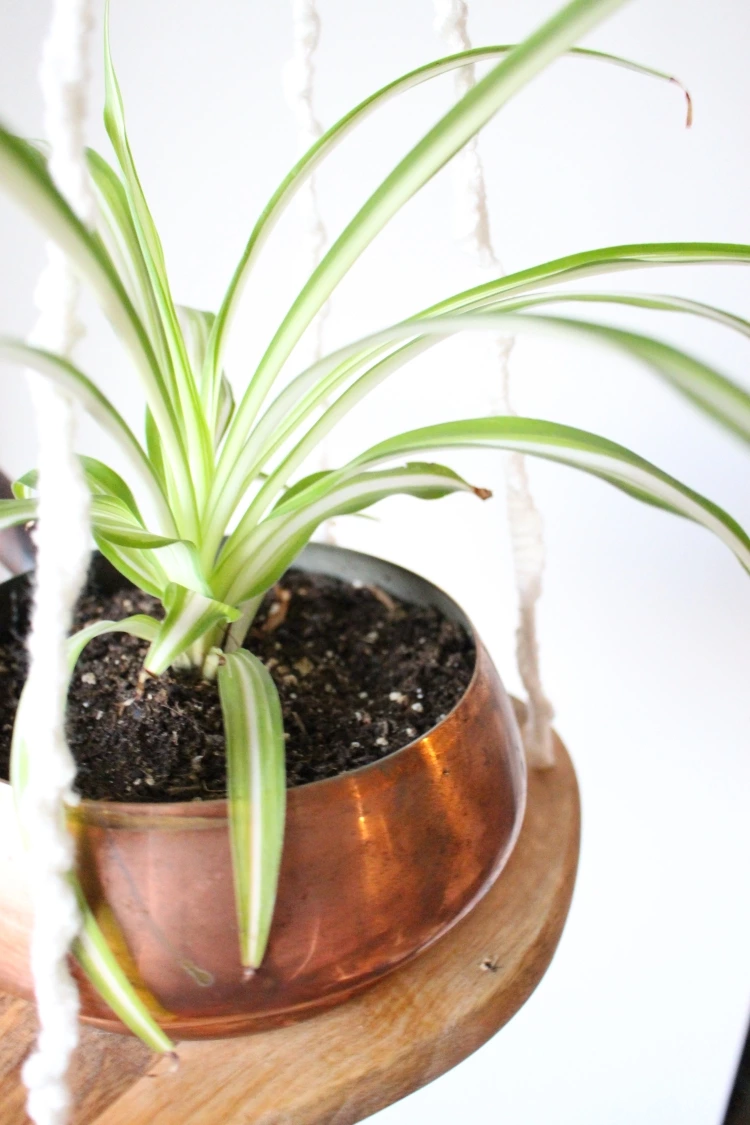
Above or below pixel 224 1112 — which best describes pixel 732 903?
below

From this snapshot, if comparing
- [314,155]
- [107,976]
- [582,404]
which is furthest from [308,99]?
[107,976]

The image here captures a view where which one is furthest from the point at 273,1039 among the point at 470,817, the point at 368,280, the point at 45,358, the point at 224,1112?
the point at 368,280

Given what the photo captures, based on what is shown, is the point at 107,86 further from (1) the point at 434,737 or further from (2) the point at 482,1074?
(2) the point at 482,1074

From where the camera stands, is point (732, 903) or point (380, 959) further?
point (732, 903)

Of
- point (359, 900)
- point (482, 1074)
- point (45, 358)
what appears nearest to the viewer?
point (45, 358)

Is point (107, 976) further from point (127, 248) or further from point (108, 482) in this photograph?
point (127, 248)

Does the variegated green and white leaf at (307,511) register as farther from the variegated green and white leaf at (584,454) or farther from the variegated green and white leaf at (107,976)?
the variegated green and white leaf at (107,976)

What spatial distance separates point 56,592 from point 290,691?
0.77ft

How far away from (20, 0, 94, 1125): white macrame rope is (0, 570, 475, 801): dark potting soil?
73 mm

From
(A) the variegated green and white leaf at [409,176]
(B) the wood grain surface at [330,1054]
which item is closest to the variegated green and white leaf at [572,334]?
(A) the variegated green and white leaf at [409,176]

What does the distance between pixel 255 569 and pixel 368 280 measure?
0.51 m

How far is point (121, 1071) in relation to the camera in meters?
0.47

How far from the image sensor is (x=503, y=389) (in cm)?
60

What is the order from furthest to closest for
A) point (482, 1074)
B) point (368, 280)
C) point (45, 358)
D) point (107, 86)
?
point (482, 1074) → point (368, 280) → point (107, 86) → point (45, 358)
